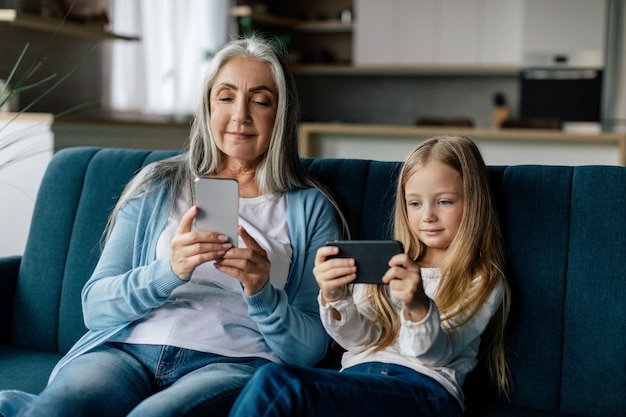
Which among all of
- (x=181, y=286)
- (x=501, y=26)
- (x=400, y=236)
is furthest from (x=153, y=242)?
(x=501, y=26)

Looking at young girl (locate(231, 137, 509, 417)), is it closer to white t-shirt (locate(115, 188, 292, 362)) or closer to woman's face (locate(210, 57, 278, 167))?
white t-shirt (locate(115, 188, 292, 362))

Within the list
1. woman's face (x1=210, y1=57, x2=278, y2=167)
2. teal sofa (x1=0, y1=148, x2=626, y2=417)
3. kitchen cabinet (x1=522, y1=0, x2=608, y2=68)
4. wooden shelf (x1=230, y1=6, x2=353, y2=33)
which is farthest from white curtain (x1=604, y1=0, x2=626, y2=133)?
woman's face (x1=210, y1=57, x2=278, y2=167)

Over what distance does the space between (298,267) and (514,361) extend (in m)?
0.52

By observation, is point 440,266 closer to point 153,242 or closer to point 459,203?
point 459,203

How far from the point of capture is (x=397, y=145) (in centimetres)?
454

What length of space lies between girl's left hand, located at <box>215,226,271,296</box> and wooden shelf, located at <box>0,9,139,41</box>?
2163mm

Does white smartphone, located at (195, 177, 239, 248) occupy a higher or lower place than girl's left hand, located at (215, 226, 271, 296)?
higher

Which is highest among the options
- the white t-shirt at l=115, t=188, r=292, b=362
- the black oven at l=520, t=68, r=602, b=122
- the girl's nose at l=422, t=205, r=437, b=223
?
the black oven at l=520, t=68, r=602, b=122

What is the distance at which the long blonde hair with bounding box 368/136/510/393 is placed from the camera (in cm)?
164

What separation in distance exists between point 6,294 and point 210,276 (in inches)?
28.0

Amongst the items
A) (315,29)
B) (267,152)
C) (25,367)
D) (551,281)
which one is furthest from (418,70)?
(25,367)

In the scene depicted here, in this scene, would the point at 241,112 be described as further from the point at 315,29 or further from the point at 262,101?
the point at 315,29

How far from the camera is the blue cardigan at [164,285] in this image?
1639mm

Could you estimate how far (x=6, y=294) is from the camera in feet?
7.05
